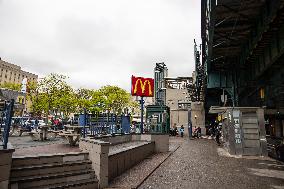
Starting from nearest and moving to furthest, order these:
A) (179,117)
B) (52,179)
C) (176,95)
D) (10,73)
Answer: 1. (52,179)
2. (179,117)
3. (176,95)
4. (10,73)

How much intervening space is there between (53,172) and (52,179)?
0.26 m

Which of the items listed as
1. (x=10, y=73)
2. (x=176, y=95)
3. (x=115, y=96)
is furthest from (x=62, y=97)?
(x=10, y=73)

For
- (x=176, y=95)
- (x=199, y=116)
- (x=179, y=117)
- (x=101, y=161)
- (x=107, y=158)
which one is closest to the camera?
(x=101, y=161)

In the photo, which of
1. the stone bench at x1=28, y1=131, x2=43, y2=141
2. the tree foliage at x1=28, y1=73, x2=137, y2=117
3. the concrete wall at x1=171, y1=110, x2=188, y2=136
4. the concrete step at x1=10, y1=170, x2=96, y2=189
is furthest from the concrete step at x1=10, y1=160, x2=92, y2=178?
the concrete wall at x1=171, y1=110, x2=188, y2=136

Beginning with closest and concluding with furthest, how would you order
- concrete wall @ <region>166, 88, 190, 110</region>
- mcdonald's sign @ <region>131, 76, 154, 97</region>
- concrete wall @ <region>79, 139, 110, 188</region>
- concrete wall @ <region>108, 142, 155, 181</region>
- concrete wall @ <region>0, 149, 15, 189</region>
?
concrete wall @ <region>0, 149, 15, 189</region>
concrete wall @ <region>79, 139, 110, 188</region>
concrete wall @ <region>108, 142, 155, 181</region>
mcdonald's sign @ <region>131, 76, 154, 97</region>
concrete wall @ <region>166, 88, 190, 110</region>

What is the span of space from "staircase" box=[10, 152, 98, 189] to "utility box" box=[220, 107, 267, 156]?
36.3ft

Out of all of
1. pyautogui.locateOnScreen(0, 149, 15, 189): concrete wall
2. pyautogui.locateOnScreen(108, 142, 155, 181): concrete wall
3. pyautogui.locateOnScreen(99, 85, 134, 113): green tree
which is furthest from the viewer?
pyautogui.locateOnScreen(99, 85, 134, 113): green tree

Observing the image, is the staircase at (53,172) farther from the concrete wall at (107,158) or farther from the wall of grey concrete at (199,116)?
the wall of grey concrete at (199,116)

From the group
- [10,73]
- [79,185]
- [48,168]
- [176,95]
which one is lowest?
[79,185]

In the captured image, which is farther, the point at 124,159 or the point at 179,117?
the point at 179,117

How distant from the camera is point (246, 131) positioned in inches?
581

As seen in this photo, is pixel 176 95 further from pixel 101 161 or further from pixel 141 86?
pixel 101 161

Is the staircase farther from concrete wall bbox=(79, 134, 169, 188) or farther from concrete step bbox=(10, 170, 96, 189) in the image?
concrete wall bbox=(79, 134, 169, 188)

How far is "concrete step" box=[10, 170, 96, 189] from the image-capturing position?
219 inches
